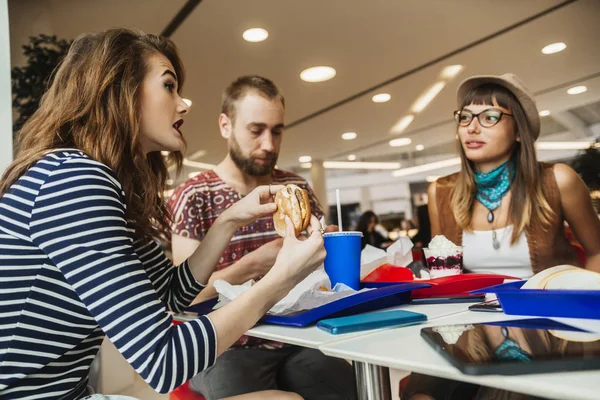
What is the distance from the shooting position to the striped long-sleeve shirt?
2.51 ft

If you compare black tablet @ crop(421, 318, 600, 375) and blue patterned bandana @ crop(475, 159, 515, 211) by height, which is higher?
blue patterned bandana @ crop(475, 159, 515, 211)

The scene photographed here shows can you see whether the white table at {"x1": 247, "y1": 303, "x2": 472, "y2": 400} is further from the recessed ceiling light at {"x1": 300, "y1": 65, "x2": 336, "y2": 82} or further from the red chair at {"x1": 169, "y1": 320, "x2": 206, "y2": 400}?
the recessed ceiling light at {"x1": 300, "y1": 65, "x2": 336, "y2": 82}

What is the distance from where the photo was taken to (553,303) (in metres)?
0.73

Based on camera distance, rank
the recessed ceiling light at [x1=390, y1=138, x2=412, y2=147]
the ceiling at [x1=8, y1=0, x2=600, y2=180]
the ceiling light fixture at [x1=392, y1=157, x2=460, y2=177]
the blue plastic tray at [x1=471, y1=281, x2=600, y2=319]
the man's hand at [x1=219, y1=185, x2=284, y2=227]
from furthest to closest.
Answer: the ceiling light fixture at [x1=392, y1=157, x2=460, y2=177]
the recessed ceiling light at [x1=390, y1=138, x2=412, y2=147]
the ceiling at [x1=8, y1=0, x2=600, y2=180]
the man's hand at [x1=219, y1=185, x2=284, y2=227]
the blue plastic tray at [x1=471, y1=281, x2=600, y2=319]

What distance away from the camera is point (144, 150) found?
3.99 ft

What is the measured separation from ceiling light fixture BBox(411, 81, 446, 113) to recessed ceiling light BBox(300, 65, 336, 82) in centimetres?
137

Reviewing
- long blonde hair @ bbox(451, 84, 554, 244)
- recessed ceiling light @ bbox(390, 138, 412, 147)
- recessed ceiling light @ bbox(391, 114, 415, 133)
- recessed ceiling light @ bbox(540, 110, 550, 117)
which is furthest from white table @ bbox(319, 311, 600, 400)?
recessed ceiling light @ bbox(390, 138, 412, 147)

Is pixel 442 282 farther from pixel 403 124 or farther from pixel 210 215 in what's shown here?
pixel 403 124

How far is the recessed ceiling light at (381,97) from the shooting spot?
215 inches

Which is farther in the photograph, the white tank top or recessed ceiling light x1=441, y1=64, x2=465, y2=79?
recessed ceiling light x1=441, y1=64, x2=465, y2=79

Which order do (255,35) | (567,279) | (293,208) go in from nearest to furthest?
1. (567,279)
2. (293,208)
3. (255,35)

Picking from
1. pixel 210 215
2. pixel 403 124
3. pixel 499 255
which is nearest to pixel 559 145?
pixel 403 124

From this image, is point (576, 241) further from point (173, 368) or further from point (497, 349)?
point (173, 368)

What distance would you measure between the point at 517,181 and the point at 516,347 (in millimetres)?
1637
